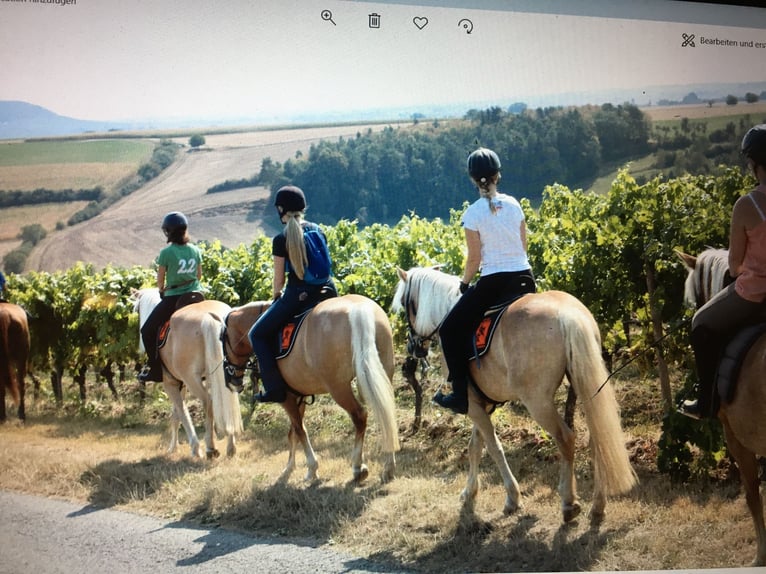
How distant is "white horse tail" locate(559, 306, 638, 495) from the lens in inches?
Answer: 167

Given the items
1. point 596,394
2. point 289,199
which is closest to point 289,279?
point 289,199

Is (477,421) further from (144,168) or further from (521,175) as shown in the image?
(144,168)

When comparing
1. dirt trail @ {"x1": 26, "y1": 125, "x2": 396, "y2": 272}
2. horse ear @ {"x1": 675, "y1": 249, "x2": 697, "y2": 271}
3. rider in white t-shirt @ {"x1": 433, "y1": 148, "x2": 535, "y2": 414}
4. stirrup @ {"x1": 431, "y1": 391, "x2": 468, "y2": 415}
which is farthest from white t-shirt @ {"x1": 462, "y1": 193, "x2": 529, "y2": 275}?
dirt trail @ {"x1": 26, "y1": 125, "x2": 396, "y2": 272}

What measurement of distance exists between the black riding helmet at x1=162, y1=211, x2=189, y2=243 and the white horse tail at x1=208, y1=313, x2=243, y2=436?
3.05ft

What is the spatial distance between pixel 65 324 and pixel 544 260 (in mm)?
3875

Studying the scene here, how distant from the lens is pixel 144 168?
17.0 ft

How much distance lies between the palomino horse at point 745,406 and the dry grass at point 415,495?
0.36 meters

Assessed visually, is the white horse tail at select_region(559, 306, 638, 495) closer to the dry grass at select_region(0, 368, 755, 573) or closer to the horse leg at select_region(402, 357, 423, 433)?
the dry grass at select_region(0, 368, 755, 573)

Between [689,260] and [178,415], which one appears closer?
[689,260]

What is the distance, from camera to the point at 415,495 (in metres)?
5.10

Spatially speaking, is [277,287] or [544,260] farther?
[544,260]

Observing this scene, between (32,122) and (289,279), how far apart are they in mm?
1861

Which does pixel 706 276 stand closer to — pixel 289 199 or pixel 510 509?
pixel 510 509

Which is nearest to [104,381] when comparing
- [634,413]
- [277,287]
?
[277,287]
